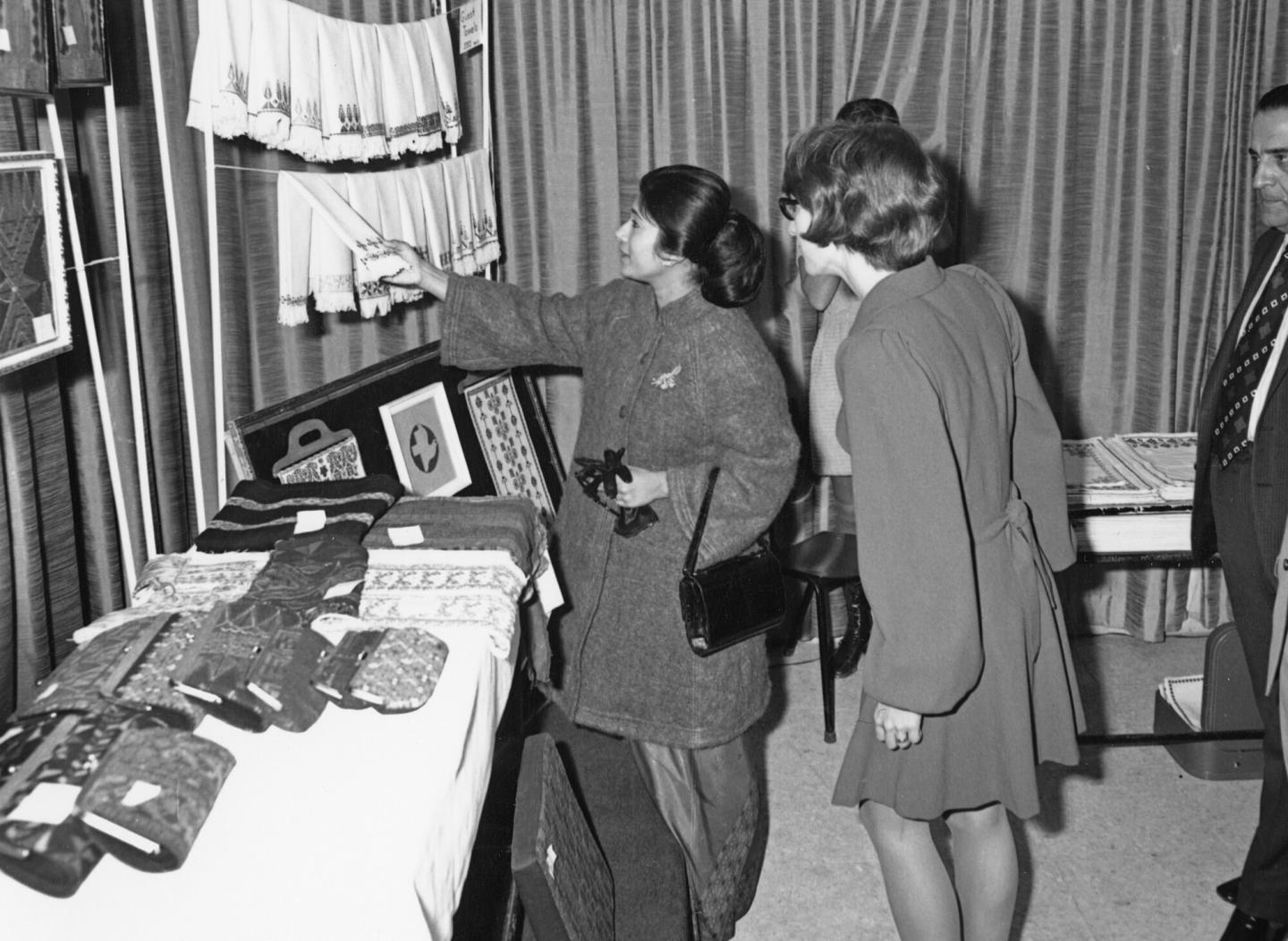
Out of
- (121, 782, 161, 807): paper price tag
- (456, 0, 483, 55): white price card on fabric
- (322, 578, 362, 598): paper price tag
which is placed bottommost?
(121, 782, 161, 807): paper price tag

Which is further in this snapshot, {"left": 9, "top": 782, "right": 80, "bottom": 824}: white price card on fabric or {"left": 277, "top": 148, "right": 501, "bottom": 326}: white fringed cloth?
{"left": 277, "top": 148, "right": 501, "bottom": 326}: white fringed cloth

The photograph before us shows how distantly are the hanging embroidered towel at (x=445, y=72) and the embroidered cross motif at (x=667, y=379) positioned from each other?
0.74 m

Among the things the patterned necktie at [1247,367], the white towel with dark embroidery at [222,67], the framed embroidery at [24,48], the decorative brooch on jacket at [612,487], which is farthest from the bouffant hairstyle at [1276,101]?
the framed embroidery at [24,48]

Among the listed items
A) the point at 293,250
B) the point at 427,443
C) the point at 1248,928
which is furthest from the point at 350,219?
the point at 1248,928

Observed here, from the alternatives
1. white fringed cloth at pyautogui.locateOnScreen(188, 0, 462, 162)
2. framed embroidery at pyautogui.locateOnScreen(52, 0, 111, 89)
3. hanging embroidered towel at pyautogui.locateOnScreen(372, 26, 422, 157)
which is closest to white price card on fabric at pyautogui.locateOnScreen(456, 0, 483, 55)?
white fringed cloth at pyautogui.locateOnScreen(188, 0, 462, 162)

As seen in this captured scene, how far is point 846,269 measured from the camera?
1760 millimetres

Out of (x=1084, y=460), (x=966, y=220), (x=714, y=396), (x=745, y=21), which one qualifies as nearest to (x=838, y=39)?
(x=745, y=21)

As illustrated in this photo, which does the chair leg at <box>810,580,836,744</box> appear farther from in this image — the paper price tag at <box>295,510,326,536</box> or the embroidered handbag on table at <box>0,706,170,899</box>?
the embroidered handbag on table at <box>0,706,170,899</box>

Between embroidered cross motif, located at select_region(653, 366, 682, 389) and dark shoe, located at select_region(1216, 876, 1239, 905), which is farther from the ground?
embroidered cross motif, located at select_region(653, 366, 682, 389)

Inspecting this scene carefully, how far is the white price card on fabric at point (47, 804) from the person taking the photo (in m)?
1.24

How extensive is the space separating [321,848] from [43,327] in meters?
→ 0.92

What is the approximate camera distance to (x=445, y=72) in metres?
2.56

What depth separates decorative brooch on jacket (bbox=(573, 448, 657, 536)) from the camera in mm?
2227

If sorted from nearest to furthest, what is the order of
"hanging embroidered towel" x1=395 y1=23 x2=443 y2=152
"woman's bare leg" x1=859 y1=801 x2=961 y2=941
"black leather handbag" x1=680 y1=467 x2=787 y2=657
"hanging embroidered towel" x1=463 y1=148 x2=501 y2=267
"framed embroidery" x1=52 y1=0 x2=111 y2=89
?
"framed embroidery" x1=52 y1=0 x2=111 y2=89, "woman's bare leg" x1=859 y1=801 x2=961 y2=941, "black leather handbag" x1=680 y1=467 x2=787 y2=657, "hanging embroidered towel" x1=395 y1=23 x2=443 y2=152, "hanging embroidered towel" x1=463 y1=148 x2=501 y2=267
